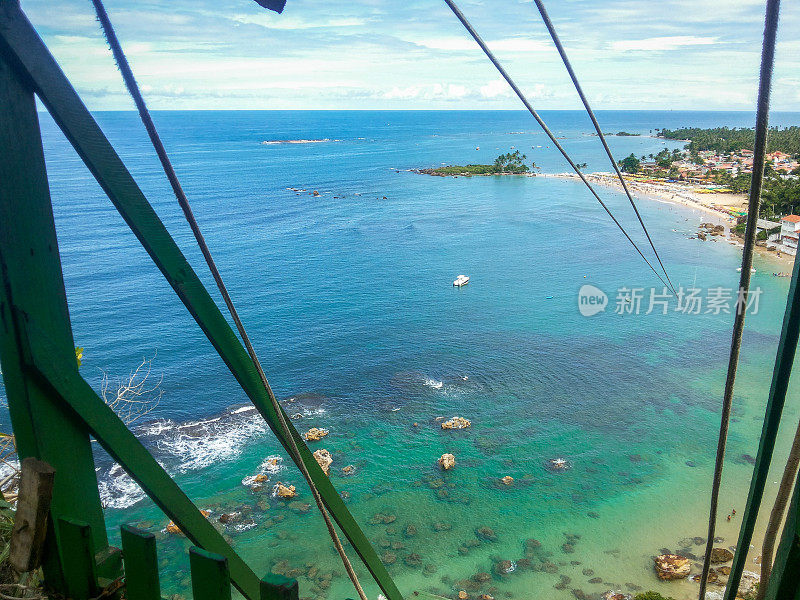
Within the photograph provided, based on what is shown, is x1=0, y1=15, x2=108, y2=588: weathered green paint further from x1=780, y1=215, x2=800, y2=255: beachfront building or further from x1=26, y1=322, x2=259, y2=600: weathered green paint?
x1=780, y1=215, x2=800, y2=255: beachfront building

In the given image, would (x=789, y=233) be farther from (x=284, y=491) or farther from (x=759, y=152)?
(x=759, y=152)

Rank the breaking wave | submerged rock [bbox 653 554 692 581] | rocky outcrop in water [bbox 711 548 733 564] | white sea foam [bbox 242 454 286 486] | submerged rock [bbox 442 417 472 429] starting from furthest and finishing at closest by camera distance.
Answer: submerged rock [bbox 442 417 472 429] < white sea foam [bbox 242 454 286 486] < the breaking wave < submerged rock [bbox 653 554 692 581] < rocky outcrop in water [bbox 711 548 733 564]

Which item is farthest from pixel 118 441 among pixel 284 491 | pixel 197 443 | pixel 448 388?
pixel 448 388

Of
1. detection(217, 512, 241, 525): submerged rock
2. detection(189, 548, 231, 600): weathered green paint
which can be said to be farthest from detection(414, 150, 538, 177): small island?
detection(189, 548, 231, 600): weathered green paint

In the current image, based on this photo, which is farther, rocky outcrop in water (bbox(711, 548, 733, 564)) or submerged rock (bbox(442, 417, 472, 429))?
submerged rock (bbox(442, 417, 472, 429))

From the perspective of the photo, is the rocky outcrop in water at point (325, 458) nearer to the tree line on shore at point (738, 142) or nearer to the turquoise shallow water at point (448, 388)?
the turquoise shallow water at point (448, 388)

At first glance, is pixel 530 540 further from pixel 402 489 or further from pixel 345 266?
pixel 345 266

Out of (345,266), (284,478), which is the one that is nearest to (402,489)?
(284,478)
